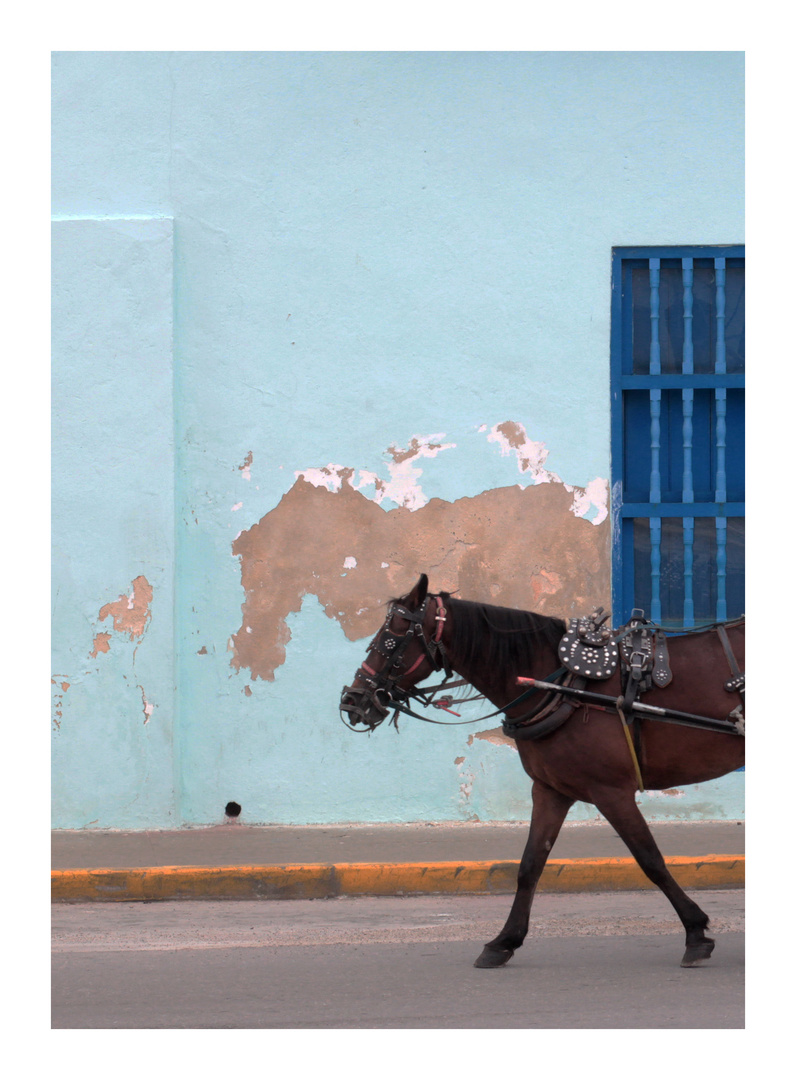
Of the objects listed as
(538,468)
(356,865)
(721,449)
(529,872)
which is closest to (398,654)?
(529,872)

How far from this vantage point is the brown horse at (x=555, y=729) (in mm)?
4652

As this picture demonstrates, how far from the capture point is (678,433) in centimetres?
793

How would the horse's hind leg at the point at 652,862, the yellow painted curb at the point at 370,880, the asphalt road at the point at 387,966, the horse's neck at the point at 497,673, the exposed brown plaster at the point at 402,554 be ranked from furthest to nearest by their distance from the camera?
the exposed brown plaster at the point at 402,554 → the yellow painted curb at the point at 370,880 → the horse's neck at the point at 497,673 → the horse's hind leg at the point at 652,862 → the asphalt road at the point at 387,966

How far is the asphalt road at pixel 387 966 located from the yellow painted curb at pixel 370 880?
90mm

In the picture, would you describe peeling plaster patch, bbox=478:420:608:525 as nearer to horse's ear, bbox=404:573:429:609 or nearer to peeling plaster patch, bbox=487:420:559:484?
peeling plaster patch, bbox=487:420:559:484

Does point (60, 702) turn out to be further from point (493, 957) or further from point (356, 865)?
point (493, 957)

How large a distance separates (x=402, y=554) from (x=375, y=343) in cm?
146

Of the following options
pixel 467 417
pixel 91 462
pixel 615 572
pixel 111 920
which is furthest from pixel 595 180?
pixel 111 920

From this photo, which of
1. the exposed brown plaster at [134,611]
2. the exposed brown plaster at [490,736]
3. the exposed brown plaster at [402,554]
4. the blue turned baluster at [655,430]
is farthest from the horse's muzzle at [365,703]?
the blue turned baluster at [655,430]

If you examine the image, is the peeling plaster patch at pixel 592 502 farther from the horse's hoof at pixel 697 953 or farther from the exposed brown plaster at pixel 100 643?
the horse's hoof at pixel 697 953

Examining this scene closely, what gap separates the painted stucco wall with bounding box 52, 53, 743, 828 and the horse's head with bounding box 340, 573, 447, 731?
3.05 m

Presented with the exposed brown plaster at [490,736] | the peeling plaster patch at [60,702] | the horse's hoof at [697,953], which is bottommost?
the horse's hoof at [697,953]

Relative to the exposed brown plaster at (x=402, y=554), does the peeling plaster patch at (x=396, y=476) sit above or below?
above

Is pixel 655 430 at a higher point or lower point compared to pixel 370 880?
higher
